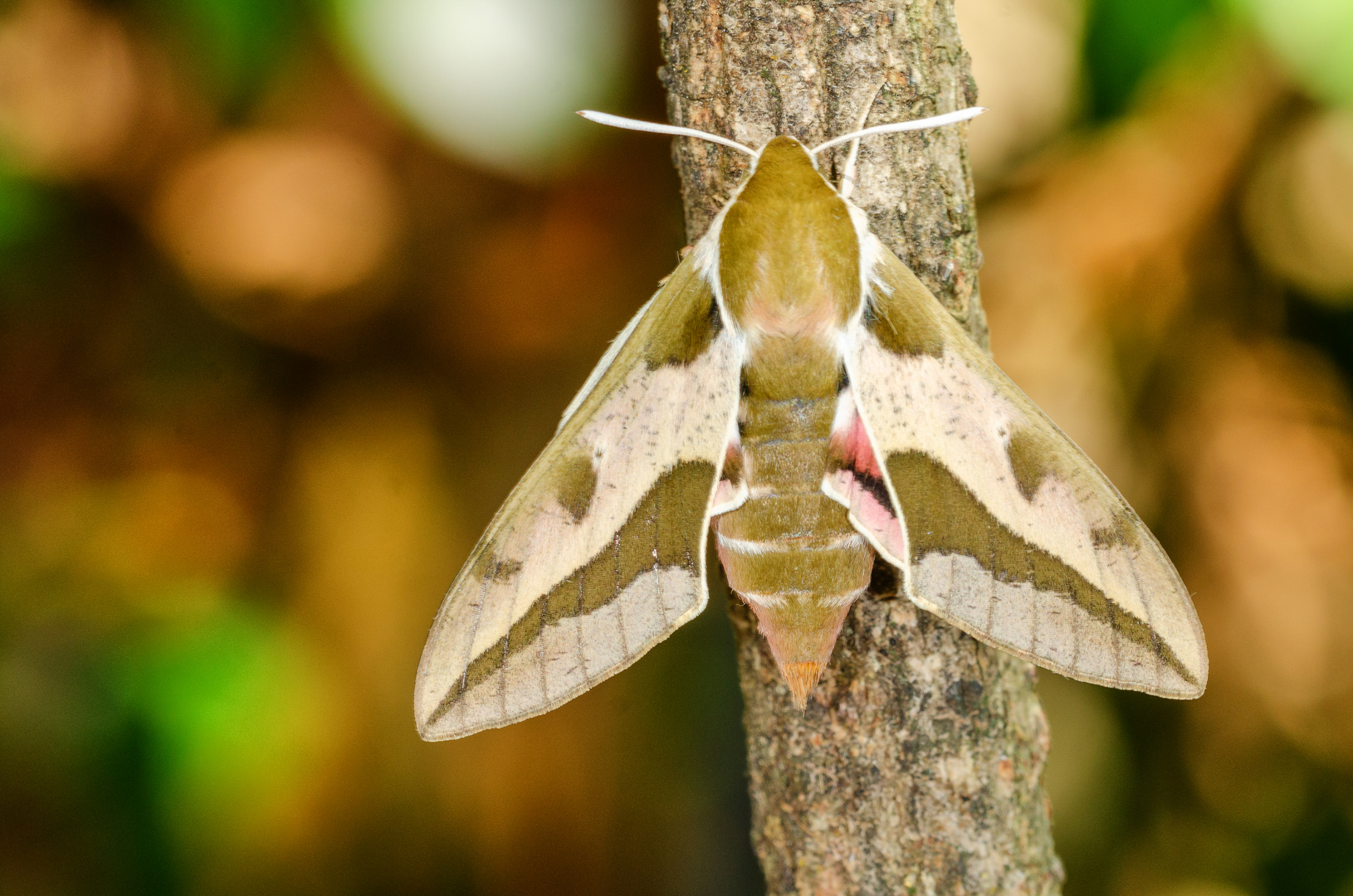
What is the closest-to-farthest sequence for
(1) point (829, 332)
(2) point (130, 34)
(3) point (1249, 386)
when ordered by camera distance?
(1) point (829, 332)
(2) point (130, 34)
(3) point (1249, 386)

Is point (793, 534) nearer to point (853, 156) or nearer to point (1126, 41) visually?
point (853, 156)

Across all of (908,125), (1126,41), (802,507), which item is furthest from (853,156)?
(1126,41)

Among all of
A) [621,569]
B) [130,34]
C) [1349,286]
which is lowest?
[621,569]

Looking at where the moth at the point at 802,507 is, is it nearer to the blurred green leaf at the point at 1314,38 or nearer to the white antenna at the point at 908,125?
the white antenna at the point at 908,125

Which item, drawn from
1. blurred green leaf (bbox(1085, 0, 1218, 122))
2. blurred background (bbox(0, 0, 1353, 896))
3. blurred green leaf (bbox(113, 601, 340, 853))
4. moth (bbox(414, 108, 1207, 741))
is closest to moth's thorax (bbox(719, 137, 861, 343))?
moth (bbox(414, 108, 1207, 741))

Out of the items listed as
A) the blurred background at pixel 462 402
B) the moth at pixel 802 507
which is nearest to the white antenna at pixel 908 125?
the moth at pixel 802 507

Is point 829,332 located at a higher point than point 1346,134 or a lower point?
lower

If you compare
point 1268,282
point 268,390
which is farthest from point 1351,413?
point 268,390

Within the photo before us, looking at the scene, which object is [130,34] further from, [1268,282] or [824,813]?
[1268,282]
